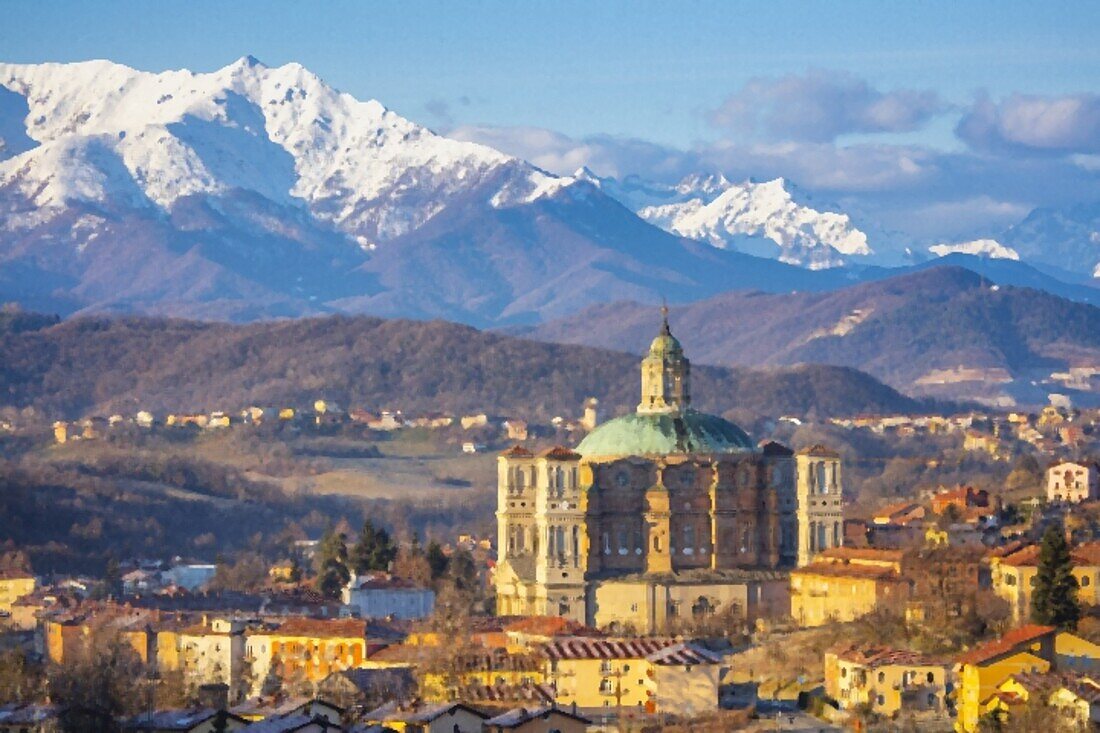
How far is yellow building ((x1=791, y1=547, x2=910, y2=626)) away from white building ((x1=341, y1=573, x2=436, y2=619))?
12413 mm

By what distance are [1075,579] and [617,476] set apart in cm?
2439

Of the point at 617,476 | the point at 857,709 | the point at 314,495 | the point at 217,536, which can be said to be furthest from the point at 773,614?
the point at 314,495

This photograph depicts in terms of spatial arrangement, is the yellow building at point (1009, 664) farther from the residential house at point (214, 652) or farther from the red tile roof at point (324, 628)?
the residential house at point (214, 652)

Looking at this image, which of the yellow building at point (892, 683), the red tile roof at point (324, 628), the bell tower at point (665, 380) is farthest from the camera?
the bell tower at point (665, 380)

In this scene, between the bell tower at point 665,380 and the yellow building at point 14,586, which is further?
the yellow building at point 14,586

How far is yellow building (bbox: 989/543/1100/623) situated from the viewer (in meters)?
89.7

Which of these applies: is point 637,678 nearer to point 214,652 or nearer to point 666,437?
point 214,652

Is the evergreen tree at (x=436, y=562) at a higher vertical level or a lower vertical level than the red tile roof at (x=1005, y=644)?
higher

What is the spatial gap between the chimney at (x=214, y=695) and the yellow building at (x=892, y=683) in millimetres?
14017

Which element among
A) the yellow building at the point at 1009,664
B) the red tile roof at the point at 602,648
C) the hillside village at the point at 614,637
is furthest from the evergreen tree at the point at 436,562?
the yellow building at the point at 1009,664

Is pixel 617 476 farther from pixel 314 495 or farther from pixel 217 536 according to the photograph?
pixel 314 495

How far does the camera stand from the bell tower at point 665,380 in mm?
109938

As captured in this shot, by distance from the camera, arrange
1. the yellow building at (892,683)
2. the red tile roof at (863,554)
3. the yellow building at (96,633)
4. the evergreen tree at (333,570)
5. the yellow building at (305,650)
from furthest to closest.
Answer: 1. the evergreen tree at (333,570)
2. the red tile roof at (863,554)
3. the yellow building at (96,633)
4. the yellow building at (305,650)
5. the yellow building at (892,683)

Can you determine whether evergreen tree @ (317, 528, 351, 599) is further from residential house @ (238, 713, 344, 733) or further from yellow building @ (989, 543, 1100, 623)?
residential house @ (238, 713, 344, 733)
